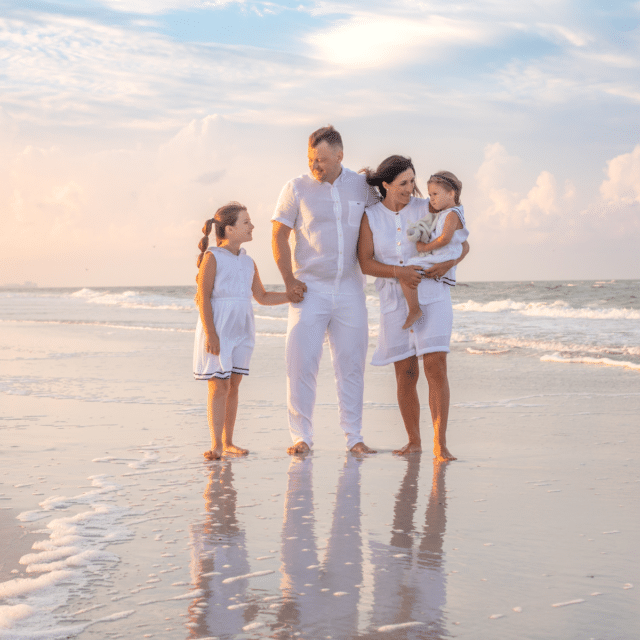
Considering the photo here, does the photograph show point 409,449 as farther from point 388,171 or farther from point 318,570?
point 318,570

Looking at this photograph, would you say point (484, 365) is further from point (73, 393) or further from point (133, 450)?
point (133, 450)

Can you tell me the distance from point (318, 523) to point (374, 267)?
69.7 inches

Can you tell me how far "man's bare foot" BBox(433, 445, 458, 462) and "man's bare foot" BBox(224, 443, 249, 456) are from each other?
3.64ft

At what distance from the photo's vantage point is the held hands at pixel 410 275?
14.1 ft

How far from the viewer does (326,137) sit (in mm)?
4352

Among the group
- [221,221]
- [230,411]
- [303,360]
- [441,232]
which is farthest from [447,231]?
[230,411]

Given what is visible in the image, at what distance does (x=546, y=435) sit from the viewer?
501 cm

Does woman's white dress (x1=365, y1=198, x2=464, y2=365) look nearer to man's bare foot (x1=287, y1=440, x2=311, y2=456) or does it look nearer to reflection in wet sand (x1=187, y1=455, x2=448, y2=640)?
man's bare foot (x1=287, y1=440, x2=311, y2=456)

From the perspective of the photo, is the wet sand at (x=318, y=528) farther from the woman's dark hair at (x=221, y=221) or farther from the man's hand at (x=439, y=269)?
the woman's dark hair at (x=221, y=221)

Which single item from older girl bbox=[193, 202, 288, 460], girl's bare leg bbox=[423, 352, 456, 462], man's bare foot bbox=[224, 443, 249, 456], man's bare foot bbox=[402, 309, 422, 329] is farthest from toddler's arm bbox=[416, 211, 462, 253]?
man's bare foot bbox=[224, 443, 249, 456]

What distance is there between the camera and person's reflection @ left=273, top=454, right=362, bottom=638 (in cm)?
213

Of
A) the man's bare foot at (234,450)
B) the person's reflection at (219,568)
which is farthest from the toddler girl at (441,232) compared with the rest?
the person's reflection at (219,568)

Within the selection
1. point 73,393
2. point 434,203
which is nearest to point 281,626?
point 434,203

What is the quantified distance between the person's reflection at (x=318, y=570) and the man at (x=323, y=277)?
0.95 metres
